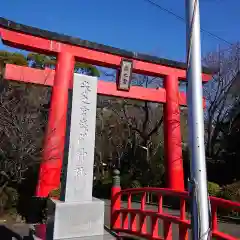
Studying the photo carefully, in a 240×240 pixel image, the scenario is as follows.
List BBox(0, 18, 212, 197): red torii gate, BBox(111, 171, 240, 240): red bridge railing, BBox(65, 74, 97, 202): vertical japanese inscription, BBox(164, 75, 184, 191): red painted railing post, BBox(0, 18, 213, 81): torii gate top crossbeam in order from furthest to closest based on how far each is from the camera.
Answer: BBox(164, 75, 184, 191): red painted railing post < BBox(0, 18, 213, 81): torii gate top crossbeam < BBox(0, 18, 212, 197): red torii gate < BBox(65, 74, 97, 202): vertical japanese inscription < BBox(111, 171, 240, 240): red bridge railing

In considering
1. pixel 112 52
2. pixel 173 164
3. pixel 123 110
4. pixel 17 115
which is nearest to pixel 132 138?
pixel 123 110

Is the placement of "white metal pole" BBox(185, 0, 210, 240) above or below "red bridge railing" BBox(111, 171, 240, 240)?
above

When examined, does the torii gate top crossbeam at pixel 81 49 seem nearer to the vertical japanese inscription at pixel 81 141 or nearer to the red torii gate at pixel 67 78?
the red torii gate at pixel 67 78

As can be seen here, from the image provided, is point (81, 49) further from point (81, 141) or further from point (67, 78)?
point (81, 141)

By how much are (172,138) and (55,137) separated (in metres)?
5.39

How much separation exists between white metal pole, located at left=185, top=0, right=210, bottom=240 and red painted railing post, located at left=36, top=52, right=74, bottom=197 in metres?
Result: 7.30

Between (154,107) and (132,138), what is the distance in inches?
139

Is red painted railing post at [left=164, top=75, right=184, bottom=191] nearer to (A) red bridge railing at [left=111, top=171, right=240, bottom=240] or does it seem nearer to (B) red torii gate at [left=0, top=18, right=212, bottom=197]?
(B) red torii gate at [left=0, top=18, right=212, bottom=197]


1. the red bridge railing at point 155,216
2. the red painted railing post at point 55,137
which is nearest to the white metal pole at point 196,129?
the red bridge railing at point 155,216

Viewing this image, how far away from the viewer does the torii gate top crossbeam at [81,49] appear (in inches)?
408

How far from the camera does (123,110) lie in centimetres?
2114

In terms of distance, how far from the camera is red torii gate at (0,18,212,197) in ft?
33.6

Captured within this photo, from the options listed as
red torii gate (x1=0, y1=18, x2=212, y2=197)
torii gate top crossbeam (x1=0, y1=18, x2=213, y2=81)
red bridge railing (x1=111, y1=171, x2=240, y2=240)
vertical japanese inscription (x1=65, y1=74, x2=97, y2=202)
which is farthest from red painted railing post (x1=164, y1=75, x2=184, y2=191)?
vertical japanese inscription (x1=65, y1=74, x2=97, y2=202)

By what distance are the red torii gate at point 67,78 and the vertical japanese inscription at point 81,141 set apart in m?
4.09
